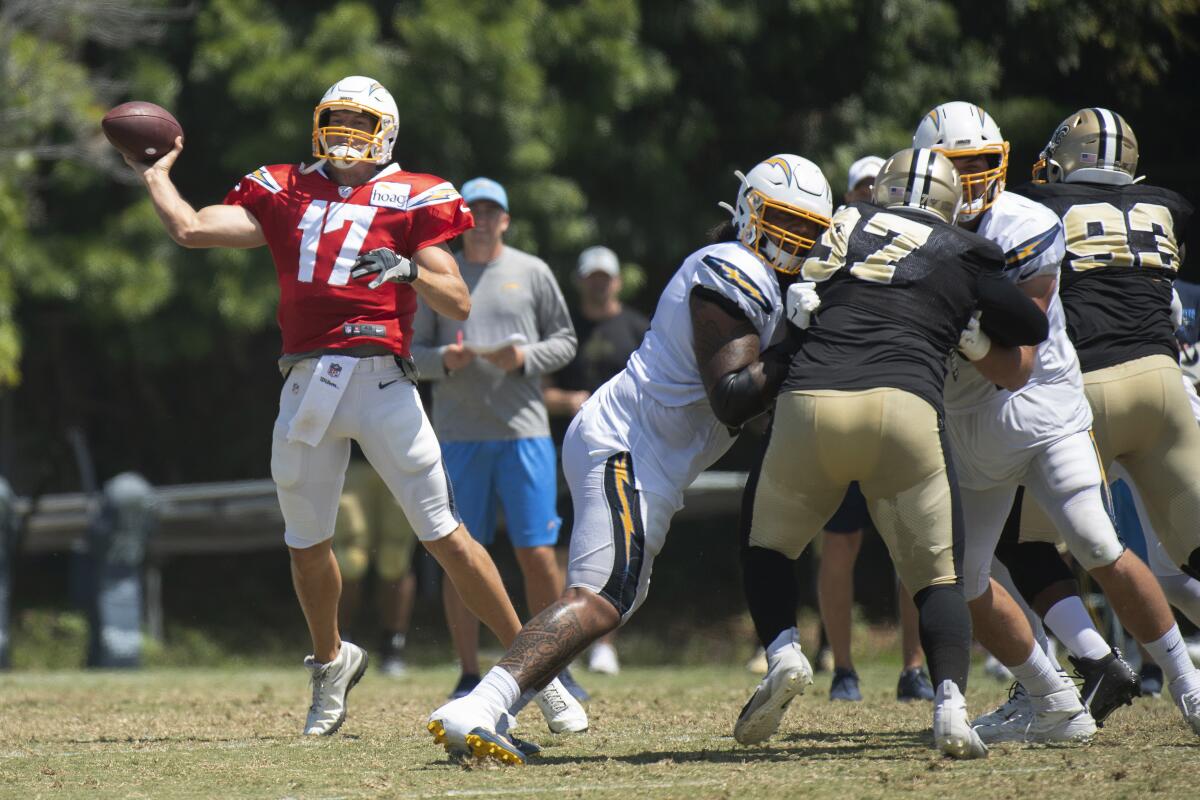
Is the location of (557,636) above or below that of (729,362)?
below

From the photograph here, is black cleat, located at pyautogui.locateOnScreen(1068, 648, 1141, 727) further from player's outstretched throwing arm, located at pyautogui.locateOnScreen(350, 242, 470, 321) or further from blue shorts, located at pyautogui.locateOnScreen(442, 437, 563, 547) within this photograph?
blue shorts, located at pyautogui.locateOnScreen(442, 437, 563, 547)

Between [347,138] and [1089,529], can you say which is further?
[347,138]

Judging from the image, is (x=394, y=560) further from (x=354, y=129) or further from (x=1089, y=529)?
(x=1089, y=529)

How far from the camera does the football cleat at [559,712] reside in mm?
5599

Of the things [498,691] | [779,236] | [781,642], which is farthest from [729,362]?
[498,691]

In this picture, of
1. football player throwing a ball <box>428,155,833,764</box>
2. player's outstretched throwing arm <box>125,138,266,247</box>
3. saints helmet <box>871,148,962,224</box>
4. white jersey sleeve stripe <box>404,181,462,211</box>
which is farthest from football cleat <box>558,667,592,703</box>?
saints helmet <box>871,148,962,224</box>

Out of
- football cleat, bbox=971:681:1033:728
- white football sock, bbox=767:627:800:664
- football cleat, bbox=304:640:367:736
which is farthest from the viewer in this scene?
football cleat, bbox=304:640:367:736

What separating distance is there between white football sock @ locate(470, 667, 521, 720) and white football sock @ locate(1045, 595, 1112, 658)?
198 centimetres

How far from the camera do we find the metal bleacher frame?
441 inches

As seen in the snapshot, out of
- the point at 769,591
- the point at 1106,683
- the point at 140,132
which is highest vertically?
the point at 140,132

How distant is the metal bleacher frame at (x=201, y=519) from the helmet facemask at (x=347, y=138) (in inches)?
226

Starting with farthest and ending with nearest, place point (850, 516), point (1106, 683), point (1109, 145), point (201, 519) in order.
Result: point (201, 519) < point (850, 516) < point (1109, 145) < point (1106, 683)

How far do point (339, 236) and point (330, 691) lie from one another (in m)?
1.62

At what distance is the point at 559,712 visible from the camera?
5.60 meters
